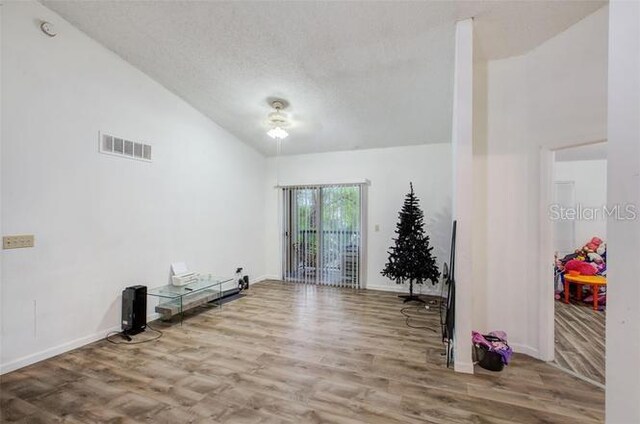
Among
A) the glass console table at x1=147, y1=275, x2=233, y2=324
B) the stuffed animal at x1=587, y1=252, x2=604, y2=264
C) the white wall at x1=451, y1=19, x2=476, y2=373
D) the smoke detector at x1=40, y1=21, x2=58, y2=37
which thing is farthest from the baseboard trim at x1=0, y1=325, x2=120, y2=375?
the stuffed animal at x1=587, y1=252, x2=604, y2=264

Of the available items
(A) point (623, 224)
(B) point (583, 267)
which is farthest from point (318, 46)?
(B) point (583, 267)

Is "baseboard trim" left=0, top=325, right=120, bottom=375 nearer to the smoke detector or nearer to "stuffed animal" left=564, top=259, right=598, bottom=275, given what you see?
the smoke detector

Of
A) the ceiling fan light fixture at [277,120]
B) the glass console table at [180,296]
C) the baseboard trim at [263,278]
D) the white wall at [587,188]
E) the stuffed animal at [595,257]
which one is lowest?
the baseboard trim at [263,278]

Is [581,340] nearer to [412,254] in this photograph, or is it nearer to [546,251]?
[546,251]

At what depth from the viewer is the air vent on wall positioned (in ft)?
10.4

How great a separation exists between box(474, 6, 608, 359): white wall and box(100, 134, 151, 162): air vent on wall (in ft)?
13.2

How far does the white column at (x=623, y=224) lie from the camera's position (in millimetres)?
1019

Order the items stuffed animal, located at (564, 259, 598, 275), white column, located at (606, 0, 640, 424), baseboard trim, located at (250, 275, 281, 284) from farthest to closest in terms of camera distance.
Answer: baseboard trim, located at (250, 275, 281, 284) < stuffed animal, located at (564, 259, 598, 275) < white column, located at (606, 0, 640, 424)

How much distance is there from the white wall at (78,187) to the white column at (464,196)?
3.69m

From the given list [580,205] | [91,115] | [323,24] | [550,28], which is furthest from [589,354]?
[91,115]

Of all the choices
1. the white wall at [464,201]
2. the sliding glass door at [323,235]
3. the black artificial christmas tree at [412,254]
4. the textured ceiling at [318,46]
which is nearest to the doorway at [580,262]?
the white wall at [464,201]

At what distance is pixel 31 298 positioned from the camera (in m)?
2.59

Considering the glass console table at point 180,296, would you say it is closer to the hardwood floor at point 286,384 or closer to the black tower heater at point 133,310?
the black tower heater at point 133,310

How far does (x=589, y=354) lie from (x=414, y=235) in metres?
2.29
